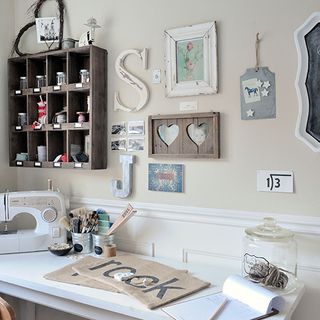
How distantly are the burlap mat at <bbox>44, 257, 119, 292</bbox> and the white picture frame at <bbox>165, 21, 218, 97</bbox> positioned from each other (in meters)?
0.99

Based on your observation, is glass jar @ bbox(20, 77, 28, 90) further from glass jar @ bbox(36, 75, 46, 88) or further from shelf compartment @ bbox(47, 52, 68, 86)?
shelf compartment @ bbox(47, 52, 68, 86)

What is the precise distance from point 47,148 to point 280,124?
1.35 meters

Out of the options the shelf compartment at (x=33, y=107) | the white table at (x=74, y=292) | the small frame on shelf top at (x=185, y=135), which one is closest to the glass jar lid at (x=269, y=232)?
the white table at (x=74, y=292)

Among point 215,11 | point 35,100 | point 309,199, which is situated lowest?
point 309,199

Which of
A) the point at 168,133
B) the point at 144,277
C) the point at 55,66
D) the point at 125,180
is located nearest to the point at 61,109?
the point at 55,66

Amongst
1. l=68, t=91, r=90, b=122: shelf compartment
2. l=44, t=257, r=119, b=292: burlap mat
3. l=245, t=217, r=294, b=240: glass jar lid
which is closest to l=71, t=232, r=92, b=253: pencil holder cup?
l=44, t=257, r=119, b=292: burlap mat

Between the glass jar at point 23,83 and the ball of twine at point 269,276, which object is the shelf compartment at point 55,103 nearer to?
the glass jar at point 23,83

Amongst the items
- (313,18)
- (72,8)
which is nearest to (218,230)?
(313,18)

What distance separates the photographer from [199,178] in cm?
200

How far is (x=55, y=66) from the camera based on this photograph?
94.0 inches

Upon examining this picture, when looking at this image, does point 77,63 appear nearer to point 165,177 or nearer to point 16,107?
point 16,107

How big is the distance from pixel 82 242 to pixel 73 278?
1.35 feet

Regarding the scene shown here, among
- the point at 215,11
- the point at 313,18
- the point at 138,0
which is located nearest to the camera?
the point at 313,18

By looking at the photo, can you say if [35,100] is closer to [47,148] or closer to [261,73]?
[47,148]
